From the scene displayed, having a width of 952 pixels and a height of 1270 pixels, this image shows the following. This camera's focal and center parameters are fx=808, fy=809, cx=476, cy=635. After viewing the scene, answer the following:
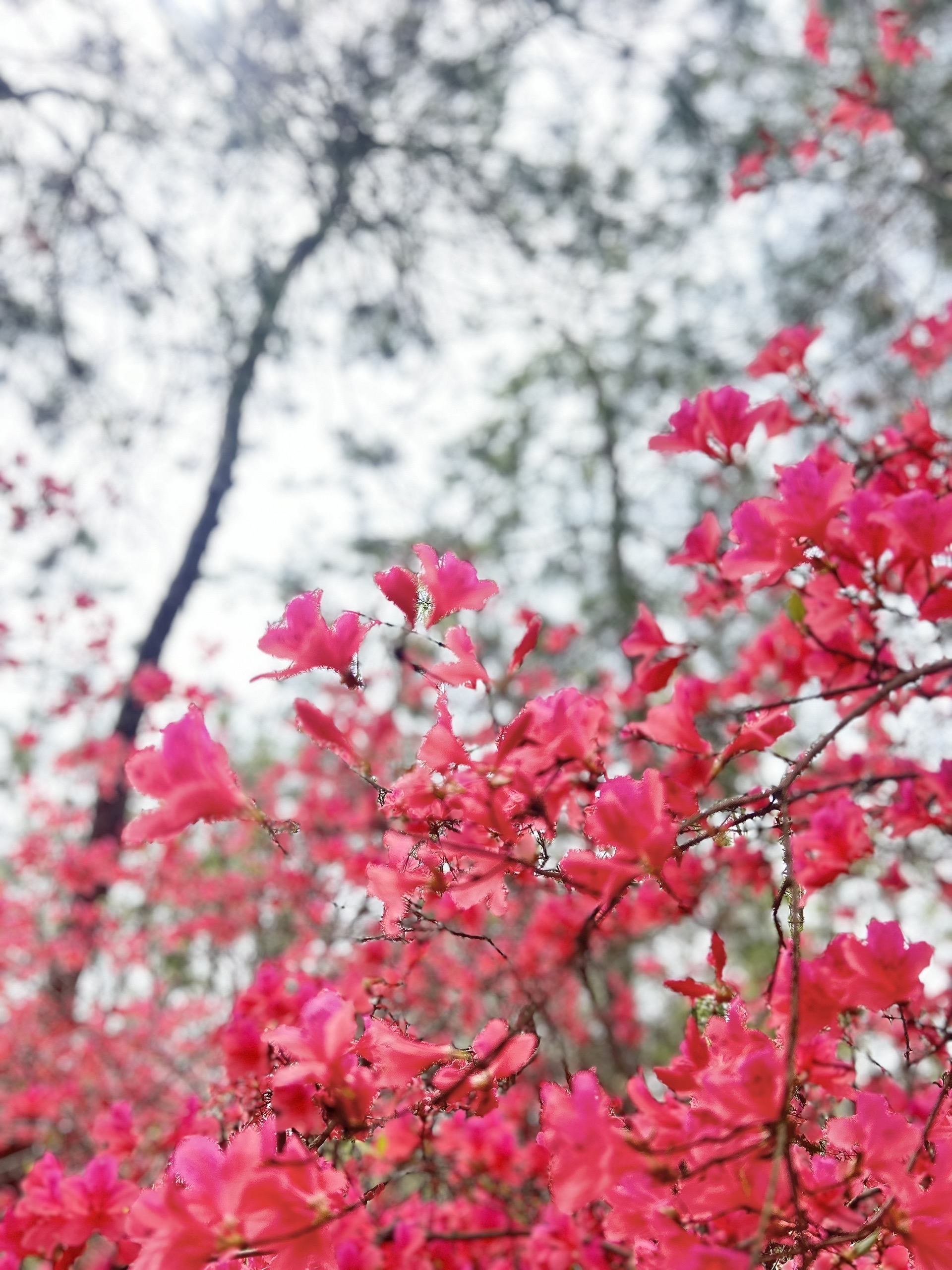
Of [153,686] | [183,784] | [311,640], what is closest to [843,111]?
[311,640]

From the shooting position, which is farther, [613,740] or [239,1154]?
[613,740]

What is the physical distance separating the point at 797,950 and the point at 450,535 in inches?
209

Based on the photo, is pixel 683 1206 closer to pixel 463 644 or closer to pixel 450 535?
pixel 463 644

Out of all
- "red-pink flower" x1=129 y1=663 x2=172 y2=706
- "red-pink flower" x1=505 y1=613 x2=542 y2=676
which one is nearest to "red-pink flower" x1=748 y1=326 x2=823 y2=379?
"red-pink flower" x1=505 y1=613 x2=542 y2=676

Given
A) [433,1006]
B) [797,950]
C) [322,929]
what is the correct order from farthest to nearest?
[433,1006] < [322,929] < [797,950]

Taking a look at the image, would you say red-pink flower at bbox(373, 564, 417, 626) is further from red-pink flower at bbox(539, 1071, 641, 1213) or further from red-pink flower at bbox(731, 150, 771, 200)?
red-pink flower at bbox(731, 150, 771, 200)

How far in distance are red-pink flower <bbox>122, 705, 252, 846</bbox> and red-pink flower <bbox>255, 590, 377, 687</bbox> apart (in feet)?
0.36

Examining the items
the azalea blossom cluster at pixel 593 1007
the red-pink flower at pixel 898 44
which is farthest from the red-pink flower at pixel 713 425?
the red-pink flower at pixel 898 44

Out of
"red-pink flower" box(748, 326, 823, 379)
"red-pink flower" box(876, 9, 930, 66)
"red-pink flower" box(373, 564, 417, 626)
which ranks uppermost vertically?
"red-pink flower" box(876, 9, 930, 66)

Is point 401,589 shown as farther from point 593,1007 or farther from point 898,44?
point 898,44

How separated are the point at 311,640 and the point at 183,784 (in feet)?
0.63

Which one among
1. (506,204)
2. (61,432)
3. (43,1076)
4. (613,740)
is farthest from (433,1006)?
(506,204)

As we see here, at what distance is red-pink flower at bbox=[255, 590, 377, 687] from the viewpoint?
0.86 m

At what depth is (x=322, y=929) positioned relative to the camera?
354 cm
